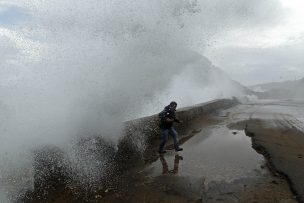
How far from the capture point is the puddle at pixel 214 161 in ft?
22.8

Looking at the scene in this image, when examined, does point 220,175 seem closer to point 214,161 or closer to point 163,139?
point 214,161

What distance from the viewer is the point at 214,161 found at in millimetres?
8125

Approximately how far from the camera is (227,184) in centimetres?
622

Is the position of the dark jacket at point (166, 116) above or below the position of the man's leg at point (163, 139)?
above

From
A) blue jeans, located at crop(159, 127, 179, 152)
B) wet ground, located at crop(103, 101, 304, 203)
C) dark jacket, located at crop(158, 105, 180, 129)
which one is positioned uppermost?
dark jacket, located at crop(158, 105, 180, 129)

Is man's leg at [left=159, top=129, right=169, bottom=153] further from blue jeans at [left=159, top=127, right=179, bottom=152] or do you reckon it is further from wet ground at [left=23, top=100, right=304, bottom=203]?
wet ground at [left=23, top=100, right=304, bottom=203]

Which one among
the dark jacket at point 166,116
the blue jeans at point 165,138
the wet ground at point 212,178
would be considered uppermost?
the dark jacket at point 166,116

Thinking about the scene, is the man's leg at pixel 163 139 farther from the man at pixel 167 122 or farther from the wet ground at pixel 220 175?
the wet ground at pixel 220 175

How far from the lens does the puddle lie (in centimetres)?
695

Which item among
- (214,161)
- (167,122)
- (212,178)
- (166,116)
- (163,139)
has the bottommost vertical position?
(212,178)

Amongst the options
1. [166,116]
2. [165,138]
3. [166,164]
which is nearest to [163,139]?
[165,138]

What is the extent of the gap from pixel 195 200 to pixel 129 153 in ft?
13.8

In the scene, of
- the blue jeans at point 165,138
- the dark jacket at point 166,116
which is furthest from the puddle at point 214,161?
the dark jacket at point 166,116

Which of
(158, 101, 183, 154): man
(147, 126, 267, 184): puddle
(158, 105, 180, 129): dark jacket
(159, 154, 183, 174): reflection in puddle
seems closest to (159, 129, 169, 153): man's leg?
(158, 101, 183, 154): man
